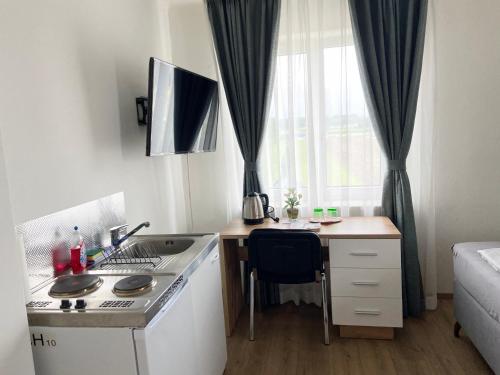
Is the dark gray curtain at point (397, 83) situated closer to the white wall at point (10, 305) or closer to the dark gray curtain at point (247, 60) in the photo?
the dark gray curtain at point (247, 60)

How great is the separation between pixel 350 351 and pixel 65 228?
175 cm

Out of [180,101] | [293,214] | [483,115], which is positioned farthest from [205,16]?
[483,115]

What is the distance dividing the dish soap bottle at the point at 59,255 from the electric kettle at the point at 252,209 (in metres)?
1.29

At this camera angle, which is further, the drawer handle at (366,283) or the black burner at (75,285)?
the drawer handle at (366,283)

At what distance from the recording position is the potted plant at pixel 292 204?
271 centimetres

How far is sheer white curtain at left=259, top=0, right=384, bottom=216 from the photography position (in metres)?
2.70

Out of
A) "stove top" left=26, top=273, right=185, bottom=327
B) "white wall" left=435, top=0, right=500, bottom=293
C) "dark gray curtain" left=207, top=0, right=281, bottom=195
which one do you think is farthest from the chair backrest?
"white wall" left=435, top=0, right=500, bottom=293

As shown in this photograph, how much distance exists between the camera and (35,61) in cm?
151

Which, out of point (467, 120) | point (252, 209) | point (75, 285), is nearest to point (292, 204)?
point (252, 209)

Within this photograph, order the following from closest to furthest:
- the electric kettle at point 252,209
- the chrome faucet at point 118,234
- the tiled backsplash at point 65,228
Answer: the tiled backsplash at point 65,228, the chrome faucet at point 118,234, the electric kettle at point 252,209

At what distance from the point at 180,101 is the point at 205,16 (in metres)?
1.02

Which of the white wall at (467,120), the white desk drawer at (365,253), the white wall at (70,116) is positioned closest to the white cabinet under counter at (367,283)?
the white desk drawer at (365,253)

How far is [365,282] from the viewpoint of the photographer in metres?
2.32

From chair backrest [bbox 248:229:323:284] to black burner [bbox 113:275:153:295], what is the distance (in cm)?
98
